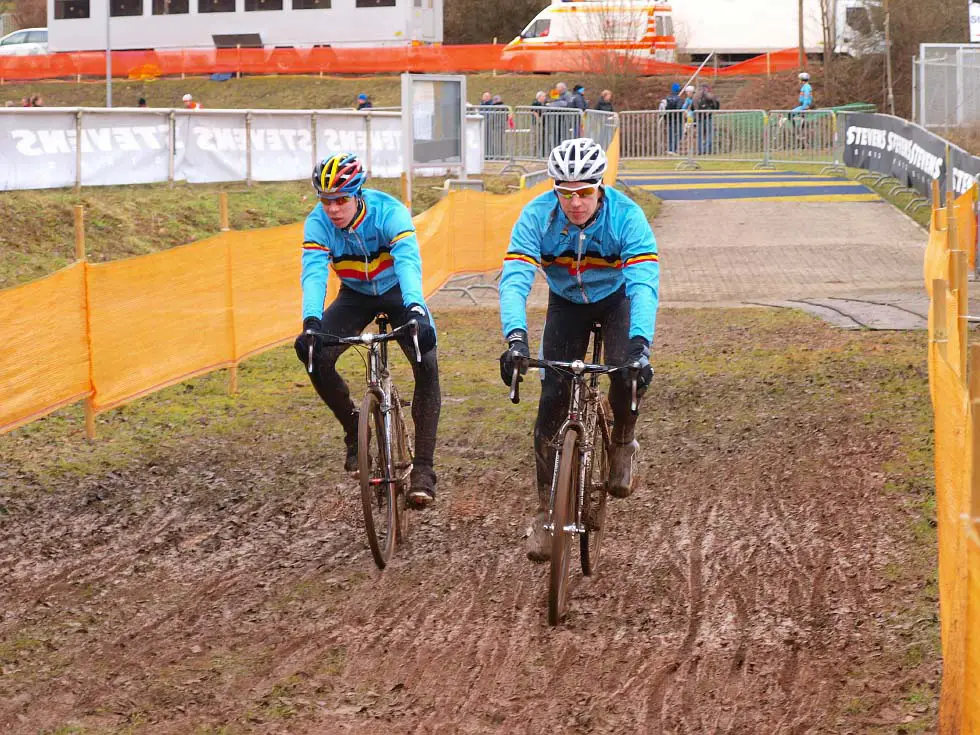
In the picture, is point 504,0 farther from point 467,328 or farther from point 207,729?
point 207,729

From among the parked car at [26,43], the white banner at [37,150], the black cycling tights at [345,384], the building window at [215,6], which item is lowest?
the black cycling tights at [345,384]

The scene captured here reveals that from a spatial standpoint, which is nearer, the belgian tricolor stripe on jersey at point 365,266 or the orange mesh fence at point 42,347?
the belgian tricolor stripe on jersey at point 365,266

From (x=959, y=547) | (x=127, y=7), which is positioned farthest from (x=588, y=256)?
(x=127, y=7)

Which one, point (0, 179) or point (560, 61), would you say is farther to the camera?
point (560, 61)

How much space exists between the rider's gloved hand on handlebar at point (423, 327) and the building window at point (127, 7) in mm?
53262

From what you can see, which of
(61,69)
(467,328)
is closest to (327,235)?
(467,328)

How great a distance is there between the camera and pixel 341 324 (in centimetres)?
762

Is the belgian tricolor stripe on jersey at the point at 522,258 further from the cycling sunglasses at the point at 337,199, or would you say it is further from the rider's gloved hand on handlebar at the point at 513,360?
the cycling sunglasses at the point at 337,199

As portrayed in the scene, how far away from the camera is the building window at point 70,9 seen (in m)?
57.0

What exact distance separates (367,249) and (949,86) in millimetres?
20757

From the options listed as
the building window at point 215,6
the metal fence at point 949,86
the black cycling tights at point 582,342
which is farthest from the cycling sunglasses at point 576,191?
the building window at point 215,6

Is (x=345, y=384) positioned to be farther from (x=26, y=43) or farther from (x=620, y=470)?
(x=26, y=43)

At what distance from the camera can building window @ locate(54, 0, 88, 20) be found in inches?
2244

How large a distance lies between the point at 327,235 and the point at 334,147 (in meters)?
18.1
